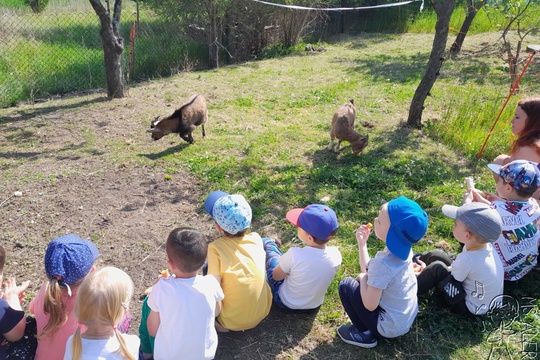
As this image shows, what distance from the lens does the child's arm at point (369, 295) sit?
9.52 feet

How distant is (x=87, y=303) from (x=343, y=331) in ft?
6.38

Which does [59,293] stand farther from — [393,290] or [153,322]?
[393,290]

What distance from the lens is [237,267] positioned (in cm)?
303

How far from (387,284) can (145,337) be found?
1.72 metres

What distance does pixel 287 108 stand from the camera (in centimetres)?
895

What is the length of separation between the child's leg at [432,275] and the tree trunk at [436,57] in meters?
4.66

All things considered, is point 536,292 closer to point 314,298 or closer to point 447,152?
point 314,298

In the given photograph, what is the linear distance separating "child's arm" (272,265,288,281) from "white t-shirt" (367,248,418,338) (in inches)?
28.4

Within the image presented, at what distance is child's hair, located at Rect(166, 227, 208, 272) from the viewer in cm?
263

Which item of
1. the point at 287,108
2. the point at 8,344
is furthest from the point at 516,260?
the point at 287,108

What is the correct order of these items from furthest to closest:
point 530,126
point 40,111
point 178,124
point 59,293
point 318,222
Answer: point 40,111, point 178,124, point 530,126, point 318,222, point 59,293

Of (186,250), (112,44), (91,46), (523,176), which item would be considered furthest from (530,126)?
(91,46)

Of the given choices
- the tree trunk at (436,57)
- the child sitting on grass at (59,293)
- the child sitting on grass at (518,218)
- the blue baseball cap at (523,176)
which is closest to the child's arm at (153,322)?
the child sitting on grass at (59,293)

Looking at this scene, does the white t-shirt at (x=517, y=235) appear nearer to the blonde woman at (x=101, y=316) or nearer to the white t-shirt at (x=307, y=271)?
the white t-shirt at (x=307, y=271)
